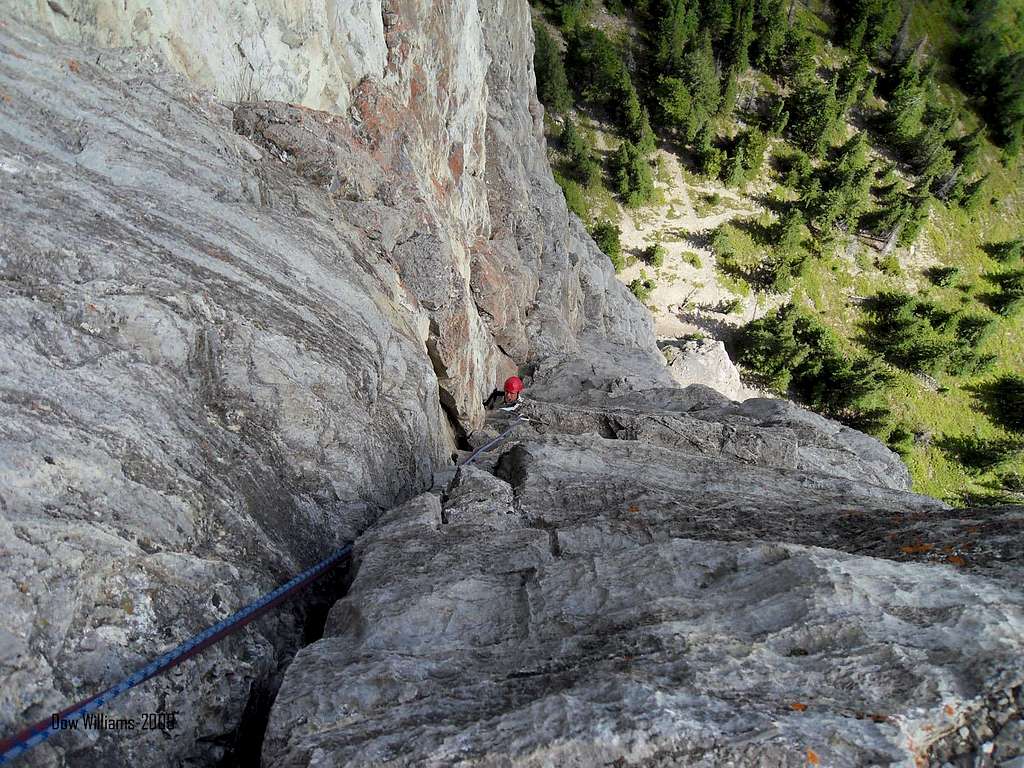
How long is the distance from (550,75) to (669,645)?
69814mm

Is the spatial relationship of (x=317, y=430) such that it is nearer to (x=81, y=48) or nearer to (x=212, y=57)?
(x=81, y=48)

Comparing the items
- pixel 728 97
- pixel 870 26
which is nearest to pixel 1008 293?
pixel 728 97

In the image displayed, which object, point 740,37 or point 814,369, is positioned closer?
point 814,369

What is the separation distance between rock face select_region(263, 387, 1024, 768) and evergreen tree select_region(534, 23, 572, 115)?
6597 cm

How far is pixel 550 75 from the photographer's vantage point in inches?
2522

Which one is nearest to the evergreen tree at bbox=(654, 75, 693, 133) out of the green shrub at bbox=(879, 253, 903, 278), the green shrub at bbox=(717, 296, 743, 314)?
the green shrub at bbox=(717, 296, 743, 314)

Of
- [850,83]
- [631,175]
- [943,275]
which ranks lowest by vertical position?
[943,275]

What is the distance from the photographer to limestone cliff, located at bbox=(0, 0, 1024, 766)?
15.8ft

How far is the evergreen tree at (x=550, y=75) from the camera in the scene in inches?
2490

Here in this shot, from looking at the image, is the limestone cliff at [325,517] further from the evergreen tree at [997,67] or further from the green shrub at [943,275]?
the evergreen tree at [997,67]

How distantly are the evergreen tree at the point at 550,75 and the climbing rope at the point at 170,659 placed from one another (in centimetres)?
6748

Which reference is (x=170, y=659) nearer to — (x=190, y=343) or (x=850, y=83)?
(x=190, y=343)

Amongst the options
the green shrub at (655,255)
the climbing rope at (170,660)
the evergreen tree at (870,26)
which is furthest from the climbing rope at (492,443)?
the evergreen tree at (870,26)

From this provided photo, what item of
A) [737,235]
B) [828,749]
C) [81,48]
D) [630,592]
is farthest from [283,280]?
[737,235]
